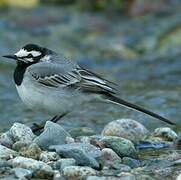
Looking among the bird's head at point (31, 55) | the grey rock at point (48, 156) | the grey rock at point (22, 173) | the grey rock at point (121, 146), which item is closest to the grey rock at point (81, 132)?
the bird's head at point (31, 55)

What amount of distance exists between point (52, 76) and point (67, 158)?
6.98 feet

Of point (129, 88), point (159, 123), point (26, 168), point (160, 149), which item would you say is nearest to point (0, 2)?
point (129, 88)

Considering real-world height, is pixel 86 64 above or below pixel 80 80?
below

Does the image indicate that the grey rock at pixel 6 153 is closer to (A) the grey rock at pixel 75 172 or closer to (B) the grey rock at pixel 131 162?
(A) the grey rock at pixel 75 172

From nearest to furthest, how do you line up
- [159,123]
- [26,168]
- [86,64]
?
[26,168] < [159,123] < [86,64]

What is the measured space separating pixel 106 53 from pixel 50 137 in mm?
8118

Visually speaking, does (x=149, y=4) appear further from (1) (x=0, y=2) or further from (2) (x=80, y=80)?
(2) (x=80, y=80)

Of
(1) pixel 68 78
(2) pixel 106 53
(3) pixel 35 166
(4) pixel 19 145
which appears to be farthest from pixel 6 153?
(2) pixel 106 53

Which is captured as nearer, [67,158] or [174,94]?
[67,158]

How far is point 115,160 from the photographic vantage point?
755 centimetres

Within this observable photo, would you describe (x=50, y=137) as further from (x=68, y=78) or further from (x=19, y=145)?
(x=68, y=78)

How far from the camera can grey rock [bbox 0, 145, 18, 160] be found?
7371 millimetres

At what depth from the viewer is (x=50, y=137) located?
25.8 feet

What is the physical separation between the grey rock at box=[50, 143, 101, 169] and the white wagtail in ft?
4.71
